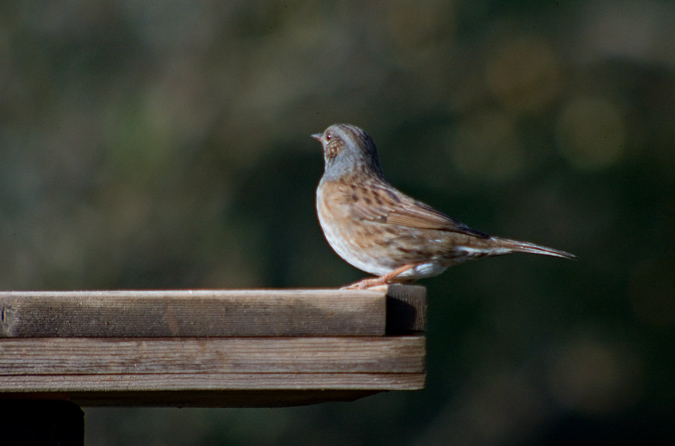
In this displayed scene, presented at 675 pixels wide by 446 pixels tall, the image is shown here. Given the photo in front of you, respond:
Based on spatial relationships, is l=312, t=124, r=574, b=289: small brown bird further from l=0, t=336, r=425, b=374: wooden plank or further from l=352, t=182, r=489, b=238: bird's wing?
l=0, t=336, r=425, b=374: wooden plank

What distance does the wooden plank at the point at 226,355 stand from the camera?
2.63m

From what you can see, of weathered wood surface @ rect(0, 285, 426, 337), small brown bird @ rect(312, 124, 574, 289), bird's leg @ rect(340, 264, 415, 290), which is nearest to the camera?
weathered wood surface @ rect(0, 285, 426, 337)

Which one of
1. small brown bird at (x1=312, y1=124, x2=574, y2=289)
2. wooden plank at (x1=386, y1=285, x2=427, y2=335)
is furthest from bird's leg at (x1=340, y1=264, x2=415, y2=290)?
wooden plank at (x1=386, y1=285, x2=427, y2=335)

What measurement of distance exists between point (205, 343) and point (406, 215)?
2.02 meters

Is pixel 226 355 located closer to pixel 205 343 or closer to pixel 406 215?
pixel 205 343

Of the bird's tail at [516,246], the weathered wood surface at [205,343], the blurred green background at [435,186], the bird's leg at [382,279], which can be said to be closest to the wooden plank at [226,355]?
the weathered wood surface at [205,343]

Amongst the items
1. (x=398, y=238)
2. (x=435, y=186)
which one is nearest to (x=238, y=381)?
(x=398, y=238)

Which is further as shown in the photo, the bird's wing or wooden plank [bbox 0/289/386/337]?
the bird's wing

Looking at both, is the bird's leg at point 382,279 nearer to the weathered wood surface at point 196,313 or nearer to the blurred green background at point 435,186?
the weathered wood surface at point 196,313

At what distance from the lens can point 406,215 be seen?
4.53 metres

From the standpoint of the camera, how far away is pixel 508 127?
28.9 feet

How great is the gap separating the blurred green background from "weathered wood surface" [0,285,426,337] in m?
5.82

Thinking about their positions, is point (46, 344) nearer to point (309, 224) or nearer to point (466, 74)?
point (309, 224)

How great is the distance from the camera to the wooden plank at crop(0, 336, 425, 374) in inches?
103
